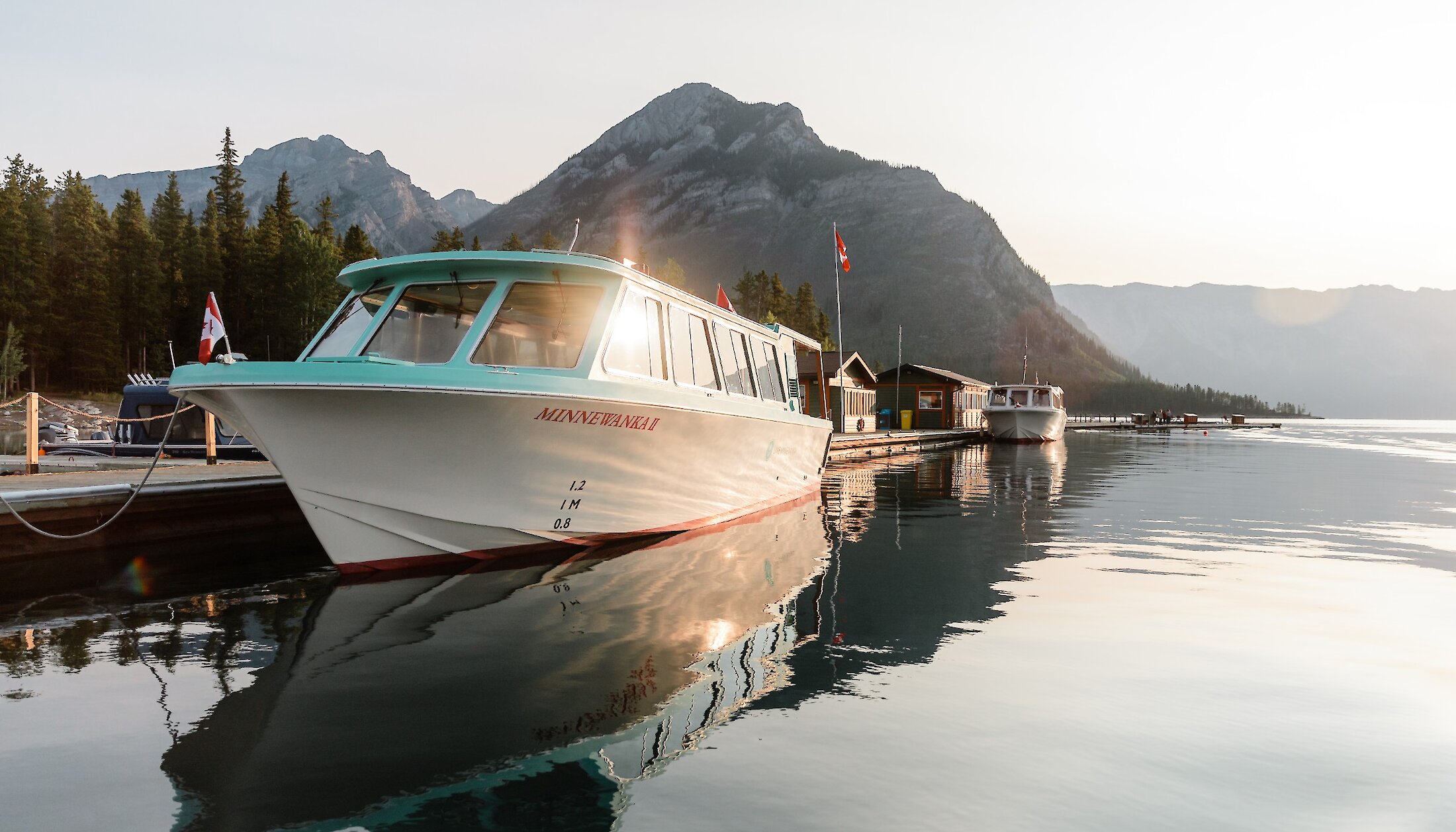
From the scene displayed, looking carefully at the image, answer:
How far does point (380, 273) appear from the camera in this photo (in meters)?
10.6

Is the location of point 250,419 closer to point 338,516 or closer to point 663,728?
point 338,516

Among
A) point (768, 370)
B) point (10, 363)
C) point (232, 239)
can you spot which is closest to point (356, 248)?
point (232, 239)

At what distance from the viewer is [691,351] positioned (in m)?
12.8

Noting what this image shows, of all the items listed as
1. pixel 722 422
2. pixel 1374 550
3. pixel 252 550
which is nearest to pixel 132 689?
pixel 252 550

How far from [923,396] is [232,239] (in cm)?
6166

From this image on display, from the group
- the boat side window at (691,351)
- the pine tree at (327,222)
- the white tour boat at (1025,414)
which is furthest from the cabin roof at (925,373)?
the pine tree at (327,222)

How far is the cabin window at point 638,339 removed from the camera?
10602 mm

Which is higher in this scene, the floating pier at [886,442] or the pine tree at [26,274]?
the pine tree at [26,274]

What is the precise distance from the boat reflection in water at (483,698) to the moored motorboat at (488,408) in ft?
2.72

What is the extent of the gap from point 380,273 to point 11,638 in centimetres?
536

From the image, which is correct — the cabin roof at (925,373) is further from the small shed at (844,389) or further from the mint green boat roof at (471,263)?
the mint green boat roof at (471,263)

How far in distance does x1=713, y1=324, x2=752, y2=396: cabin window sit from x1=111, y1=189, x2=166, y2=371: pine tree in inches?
2707

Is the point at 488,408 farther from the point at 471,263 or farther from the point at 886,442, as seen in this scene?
the point at 886,442

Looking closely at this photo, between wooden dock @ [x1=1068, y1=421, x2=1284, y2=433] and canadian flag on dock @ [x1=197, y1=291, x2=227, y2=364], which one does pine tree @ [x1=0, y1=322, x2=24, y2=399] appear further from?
wooden dock @ [x1=1068, y1=421, x2=1284, y2=433]
